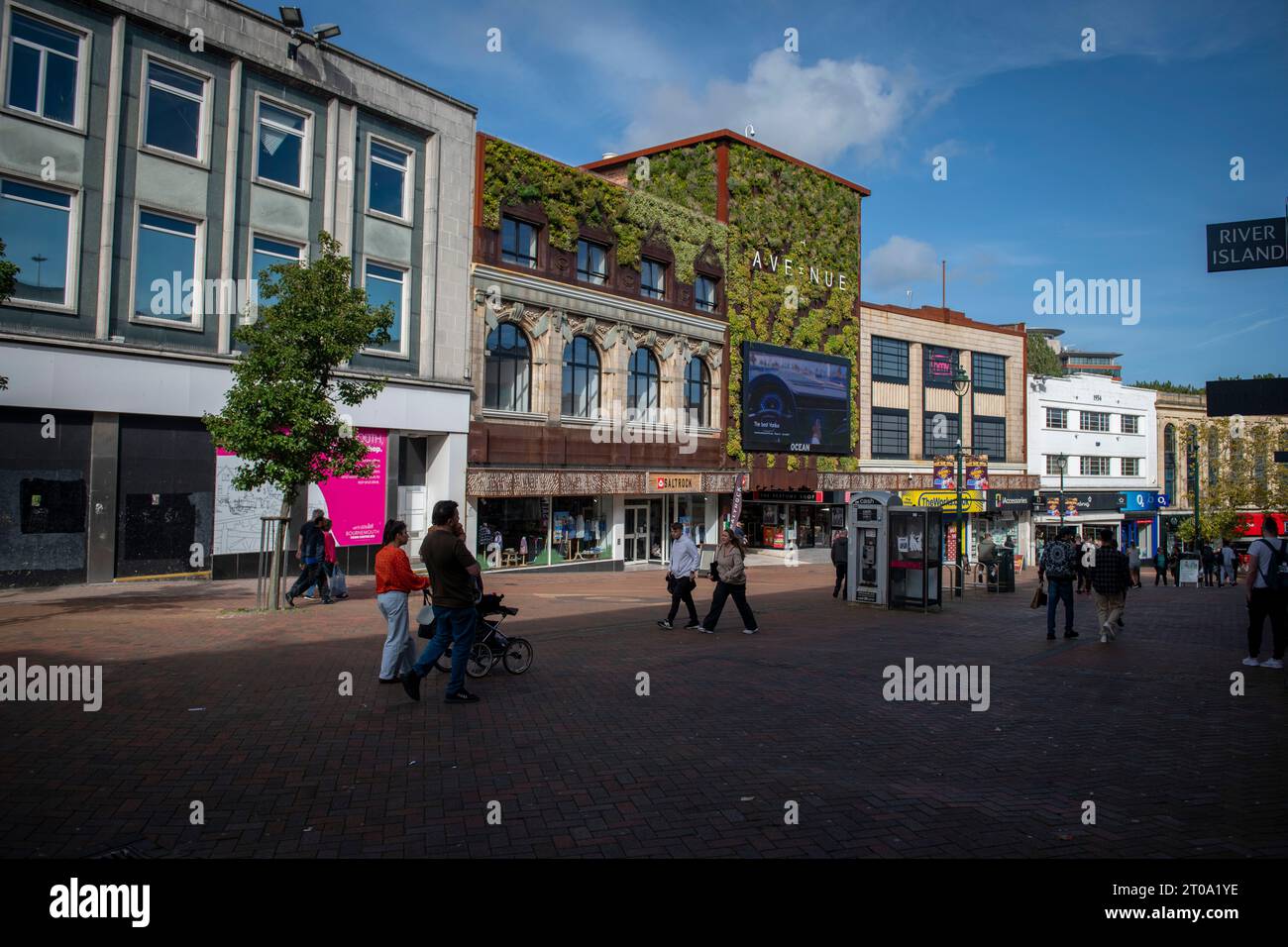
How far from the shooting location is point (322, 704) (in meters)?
8.07

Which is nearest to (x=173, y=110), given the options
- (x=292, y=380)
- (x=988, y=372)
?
(x=292, y=380)

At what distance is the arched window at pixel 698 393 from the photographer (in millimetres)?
33737

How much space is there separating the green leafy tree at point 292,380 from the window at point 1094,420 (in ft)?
167

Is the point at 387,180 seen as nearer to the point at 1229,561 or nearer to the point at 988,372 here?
the point at 1229,561

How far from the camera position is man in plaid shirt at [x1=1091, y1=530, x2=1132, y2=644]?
42.3ft

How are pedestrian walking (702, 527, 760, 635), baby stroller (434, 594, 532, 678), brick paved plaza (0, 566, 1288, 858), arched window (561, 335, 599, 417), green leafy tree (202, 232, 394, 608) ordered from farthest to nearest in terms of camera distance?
arched window (561, 335, 599, 417)
green leafy tree (202, 232, 394, 608)
pedestrian walking (702, 527, 760, 635)
baby stroller (434, 594, 532, 678)
brick paved plaza (0, 566, 1288, 858)

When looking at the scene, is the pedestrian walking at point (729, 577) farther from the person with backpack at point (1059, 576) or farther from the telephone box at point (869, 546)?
the telephone box at point (869, 546)

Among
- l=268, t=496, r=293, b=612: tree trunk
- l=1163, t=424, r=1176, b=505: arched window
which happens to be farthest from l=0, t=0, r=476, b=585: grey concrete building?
l=1163, t=424, r=1176, b=505: arched window

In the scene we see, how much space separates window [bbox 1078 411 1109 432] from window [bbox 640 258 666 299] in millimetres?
34488

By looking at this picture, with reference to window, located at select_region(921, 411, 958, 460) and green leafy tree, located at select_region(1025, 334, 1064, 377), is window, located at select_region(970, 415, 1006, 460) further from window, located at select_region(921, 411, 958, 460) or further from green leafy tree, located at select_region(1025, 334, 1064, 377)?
green leafy tree, located at select_region(1025, 334, 1064, 377)
